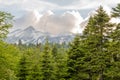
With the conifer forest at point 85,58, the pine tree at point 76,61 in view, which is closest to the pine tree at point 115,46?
the conifer forest at point 85,58

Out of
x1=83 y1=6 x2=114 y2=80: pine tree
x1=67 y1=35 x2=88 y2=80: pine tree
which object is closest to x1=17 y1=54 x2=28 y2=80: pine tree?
x1=67 y1=35 x2=88 y2=80: pine tree

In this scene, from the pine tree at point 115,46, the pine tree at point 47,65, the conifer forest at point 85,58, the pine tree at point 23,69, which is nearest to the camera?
the conifer forest at point 85,58

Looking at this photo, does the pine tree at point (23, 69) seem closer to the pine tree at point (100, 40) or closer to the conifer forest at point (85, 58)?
the conifer forest at point (85, 58)

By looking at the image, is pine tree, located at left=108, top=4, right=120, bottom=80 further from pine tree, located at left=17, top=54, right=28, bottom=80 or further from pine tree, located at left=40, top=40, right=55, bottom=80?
pine tree, located at left=17, top=54, right=28, bottom=80

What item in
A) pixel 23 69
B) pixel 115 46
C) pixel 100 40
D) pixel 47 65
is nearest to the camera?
pixel 115 46

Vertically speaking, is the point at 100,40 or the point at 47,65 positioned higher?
the point at 100,40

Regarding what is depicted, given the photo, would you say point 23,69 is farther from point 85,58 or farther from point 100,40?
point 100,40

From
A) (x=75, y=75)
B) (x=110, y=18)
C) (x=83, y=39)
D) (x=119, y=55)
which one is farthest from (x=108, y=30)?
(x=75, y=75)

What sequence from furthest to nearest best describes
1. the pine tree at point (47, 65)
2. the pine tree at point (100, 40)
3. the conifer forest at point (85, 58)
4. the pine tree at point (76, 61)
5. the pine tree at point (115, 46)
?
the pine tree at point (47, 65) → the pine tree at point (76, 61) → the pine tree at point (100, 40) → the pine tree at point (115, 46) → the conifer forest at point (85, 58)

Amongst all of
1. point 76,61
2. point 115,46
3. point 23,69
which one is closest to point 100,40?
point 115,46

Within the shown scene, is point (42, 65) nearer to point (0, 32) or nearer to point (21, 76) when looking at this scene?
point (21, 76)

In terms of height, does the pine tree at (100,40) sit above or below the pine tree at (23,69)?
above

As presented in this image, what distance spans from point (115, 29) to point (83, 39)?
886 cm

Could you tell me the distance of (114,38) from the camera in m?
35.8
